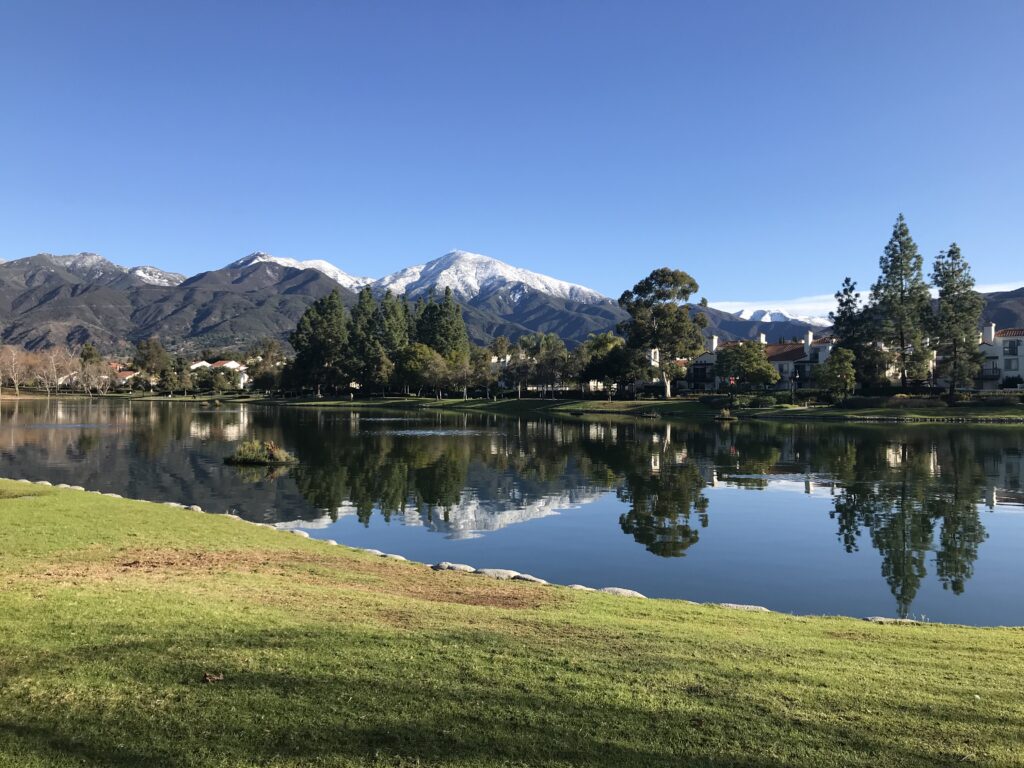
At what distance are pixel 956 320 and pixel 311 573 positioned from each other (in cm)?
9228

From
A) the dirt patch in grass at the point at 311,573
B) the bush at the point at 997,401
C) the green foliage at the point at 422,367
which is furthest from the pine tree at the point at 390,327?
the dirt patch in grass at the point at 311,573

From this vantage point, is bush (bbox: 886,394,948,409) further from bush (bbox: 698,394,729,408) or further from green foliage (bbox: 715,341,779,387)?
green foliage (bbox: 715,341,779,387)

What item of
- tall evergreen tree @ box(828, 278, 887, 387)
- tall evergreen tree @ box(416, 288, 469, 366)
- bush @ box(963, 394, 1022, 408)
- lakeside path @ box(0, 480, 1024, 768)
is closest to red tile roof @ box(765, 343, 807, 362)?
tall evergreen tree @ box(828, 278, 887, 387)

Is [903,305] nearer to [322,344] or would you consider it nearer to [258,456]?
[258,456]

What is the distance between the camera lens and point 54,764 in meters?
5.50

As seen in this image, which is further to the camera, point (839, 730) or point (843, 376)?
point (843, 376)

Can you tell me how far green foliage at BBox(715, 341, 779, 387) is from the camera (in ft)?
336

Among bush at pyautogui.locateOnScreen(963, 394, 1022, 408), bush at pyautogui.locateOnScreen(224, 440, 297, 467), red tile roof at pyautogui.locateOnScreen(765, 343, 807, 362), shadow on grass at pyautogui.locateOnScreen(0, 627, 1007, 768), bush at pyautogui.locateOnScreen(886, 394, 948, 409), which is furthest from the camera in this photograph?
red tile roof at pyautogui.locateOnScreen(765, 343, 807, 362)

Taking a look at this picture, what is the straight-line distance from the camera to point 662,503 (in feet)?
90.8

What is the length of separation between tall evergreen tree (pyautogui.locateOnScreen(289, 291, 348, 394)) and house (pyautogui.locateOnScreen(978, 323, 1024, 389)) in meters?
107

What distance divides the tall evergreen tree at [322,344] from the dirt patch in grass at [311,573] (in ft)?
390

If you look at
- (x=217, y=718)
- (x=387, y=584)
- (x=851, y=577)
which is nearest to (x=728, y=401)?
(x=851, y=577)

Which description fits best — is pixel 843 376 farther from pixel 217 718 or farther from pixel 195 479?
pixel 217 718

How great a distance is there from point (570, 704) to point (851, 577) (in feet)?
42.0
